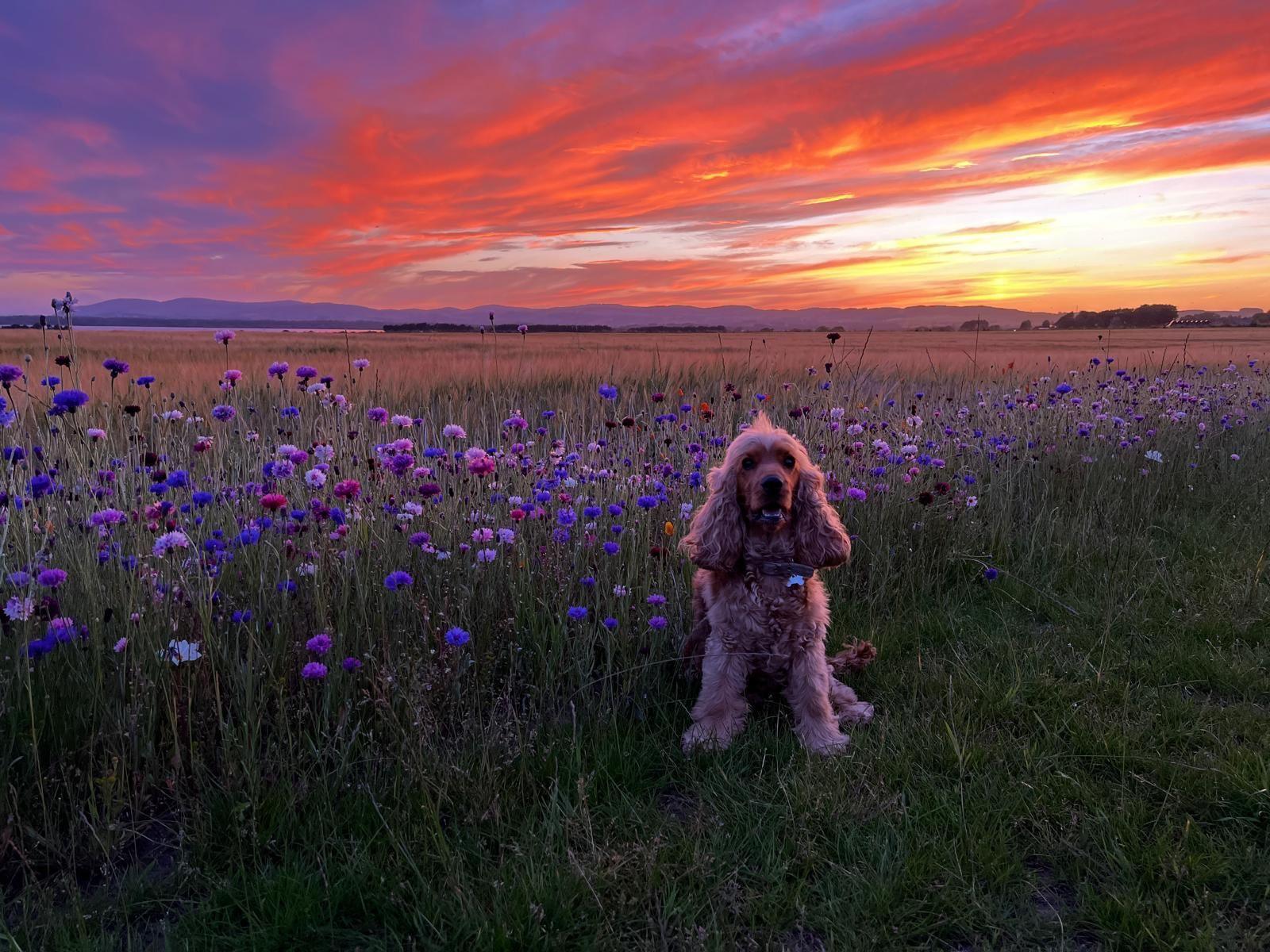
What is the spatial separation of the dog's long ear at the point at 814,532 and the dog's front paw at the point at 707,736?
0.85 metres

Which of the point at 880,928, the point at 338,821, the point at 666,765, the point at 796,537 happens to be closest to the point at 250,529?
the point at 338,821

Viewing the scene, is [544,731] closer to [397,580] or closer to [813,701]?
[397,580]

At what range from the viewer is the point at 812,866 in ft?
8.07

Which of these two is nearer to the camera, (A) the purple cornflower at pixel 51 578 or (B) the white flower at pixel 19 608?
(B) the white flower at pixel 19 608

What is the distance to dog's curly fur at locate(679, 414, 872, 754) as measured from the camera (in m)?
3.27

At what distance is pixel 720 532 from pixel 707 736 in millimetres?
864

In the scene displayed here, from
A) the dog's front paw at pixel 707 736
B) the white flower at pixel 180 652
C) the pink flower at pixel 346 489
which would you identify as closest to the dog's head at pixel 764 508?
the dog's front paw at pixel 707 736

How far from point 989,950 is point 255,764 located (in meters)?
2.33

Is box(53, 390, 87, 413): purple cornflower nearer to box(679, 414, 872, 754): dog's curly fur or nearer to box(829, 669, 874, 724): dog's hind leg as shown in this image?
box(679, 414, 872, 754): dog's curly fur

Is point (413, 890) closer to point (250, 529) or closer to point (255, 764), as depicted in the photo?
point (255, 764)

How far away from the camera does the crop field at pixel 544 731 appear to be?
7.45 feet

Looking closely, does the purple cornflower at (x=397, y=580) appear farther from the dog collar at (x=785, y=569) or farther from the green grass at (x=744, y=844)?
the dog collar at (x=785, y=569)

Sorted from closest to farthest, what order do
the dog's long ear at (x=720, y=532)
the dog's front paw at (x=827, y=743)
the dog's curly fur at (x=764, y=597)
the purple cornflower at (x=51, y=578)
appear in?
the purple cornflower at (x=51, y=578)
the dog's front paw at (x=827, y=743)
the dog's curly fur at (x=764, y=597)
the dog's long ear at (x=720, y=532)

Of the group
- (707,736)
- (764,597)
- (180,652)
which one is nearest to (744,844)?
(707,736)
